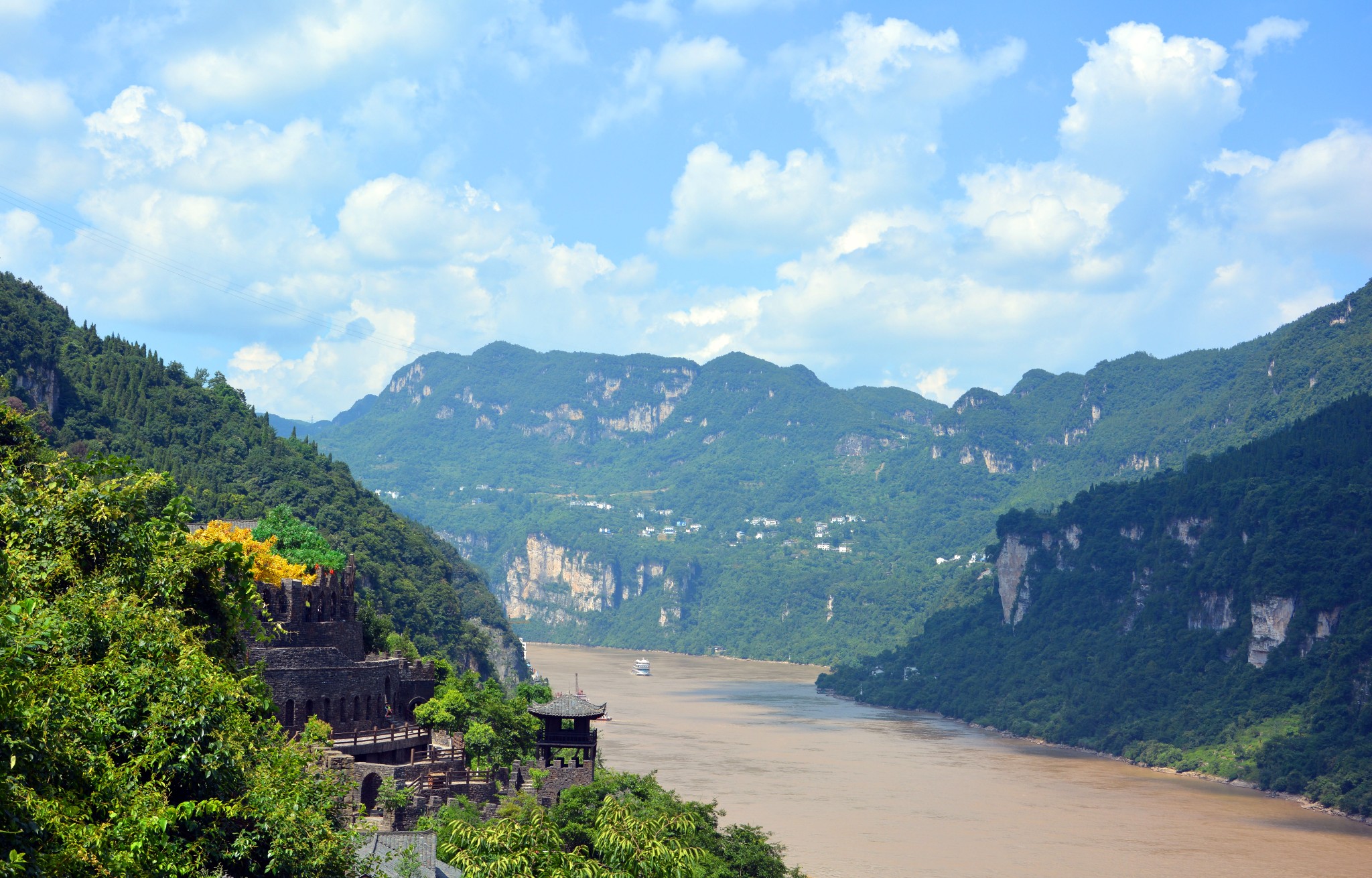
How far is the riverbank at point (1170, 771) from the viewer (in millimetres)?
104188

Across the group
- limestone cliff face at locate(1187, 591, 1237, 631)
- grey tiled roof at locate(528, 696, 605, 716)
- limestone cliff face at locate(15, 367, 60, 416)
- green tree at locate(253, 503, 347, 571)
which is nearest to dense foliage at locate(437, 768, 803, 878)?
grey tiled roof at locate(528, 696, 605, 716)

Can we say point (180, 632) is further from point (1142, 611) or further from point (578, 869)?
point (1142, 611)

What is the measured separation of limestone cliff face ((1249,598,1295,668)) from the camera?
481 ft

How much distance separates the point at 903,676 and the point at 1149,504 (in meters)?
41.3

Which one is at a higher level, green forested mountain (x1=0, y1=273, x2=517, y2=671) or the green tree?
green forested mountain (x1=0, y1=273, x2=517, y2=671)

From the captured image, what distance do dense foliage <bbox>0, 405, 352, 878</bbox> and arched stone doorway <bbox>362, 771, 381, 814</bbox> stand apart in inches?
651

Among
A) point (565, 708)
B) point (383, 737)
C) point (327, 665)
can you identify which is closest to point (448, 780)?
point (383, 737)

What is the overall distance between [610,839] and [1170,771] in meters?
105

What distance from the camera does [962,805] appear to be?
99.7 metres

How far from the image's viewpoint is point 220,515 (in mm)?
99562

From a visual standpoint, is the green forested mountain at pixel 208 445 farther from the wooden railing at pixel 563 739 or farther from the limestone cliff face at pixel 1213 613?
the limestone cliff face at pixel 1213 613

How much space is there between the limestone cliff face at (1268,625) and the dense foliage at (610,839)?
4074 inches

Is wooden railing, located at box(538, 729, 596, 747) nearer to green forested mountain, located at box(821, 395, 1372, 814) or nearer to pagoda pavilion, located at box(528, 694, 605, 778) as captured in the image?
pagoda pavilion, located at box(528, 694, 605, 778)

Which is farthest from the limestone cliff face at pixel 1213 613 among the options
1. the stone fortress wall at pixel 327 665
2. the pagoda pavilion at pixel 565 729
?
the stone fortress wall at pixel 327 665
